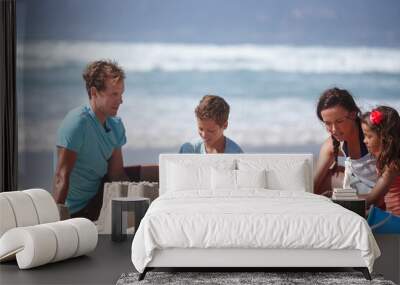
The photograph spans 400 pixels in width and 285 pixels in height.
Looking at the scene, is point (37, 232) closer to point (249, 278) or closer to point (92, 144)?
point (249, 278)

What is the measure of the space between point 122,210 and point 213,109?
5.90 feet

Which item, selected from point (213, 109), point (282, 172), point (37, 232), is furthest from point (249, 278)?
point (213, 109)

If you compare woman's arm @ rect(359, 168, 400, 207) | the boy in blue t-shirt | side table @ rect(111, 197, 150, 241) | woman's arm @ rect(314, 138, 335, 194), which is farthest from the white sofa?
woman's arm @ rect(359, 168, 400, 207)

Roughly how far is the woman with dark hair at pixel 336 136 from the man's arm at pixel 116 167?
2.37 meters

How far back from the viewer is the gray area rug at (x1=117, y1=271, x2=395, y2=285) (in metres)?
5.60

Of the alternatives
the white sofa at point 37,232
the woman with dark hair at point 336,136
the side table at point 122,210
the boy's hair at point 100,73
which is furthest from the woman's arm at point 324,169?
the white sofa at point 37,232

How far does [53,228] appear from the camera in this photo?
20.5ft

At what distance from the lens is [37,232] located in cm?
605

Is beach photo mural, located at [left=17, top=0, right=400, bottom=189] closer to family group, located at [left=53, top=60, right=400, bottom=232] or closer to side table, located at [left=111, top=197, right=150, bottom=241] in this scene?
family group, located at [left=53, top=60, right=400, bottom=232]

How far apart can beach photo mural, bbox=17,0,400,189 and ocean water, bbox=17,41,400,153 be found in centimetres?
1

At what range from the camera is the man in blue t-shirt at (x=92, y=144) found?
8.55m

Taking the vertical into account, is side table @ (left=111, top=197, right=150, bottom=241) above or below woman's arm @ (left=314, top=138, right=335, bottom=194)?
below

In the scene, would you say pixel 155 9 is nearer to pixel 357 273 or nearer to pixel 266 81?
pixel 266 81

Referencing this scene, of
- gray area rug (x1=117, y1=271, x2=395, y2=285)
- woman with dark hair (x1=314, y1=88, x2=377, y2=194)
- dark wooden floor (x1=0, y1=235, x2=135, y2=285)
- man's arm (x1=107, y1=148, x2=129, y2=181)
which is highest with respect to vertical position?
woman with dark hair (x1=314, y1=88, x2=377, y2=194)
